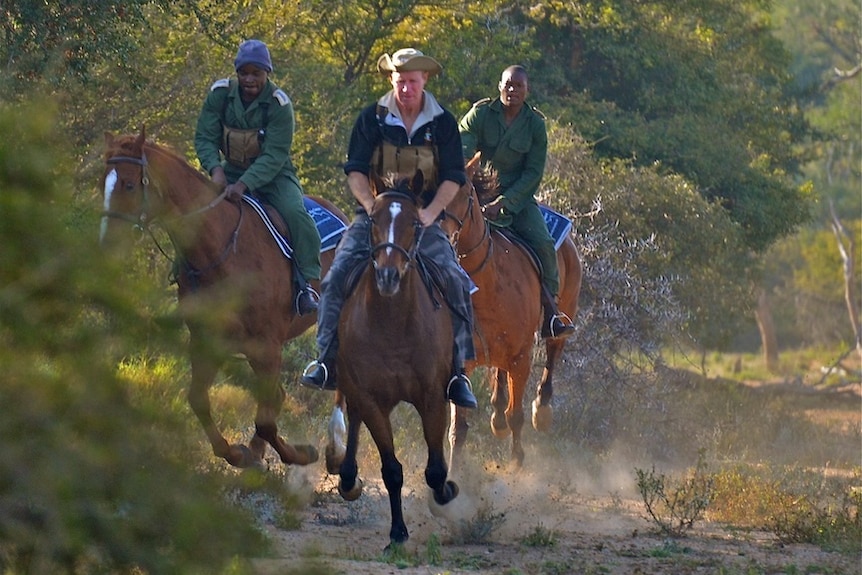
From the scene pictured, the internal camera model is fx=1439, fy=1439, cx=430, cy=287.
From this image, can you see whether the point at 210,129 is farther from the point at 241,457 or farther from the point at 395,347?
the point at 395,347

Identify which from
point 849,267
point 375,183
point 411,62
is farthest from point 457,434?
point 849,267

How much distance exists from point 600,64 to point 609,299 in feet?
30.5

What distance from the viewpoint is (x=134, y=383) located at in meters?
3.63

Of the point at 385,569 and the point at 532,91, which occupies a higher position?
the point at 532,91

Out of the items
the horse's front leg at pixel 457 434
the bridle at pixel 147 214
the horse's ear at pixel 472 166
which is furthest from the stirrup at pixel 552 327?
the bridle at pixel 147 214

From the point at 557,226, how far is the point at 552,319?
2.86 ft

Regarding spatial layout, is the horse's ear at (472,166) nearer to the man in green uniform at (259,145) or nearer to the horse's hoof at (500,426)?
the man in green uniform at (259,145)

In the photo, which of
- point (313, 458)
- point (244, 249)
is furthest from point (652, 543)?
point (244, 249)

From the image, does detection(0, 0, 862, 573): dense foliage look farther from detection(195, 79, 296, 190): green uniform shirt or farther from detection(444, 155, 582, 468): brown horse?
detection(444, 155, 582, 468): brown horse

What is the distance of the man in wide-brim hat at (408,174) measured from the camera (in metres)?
8.45

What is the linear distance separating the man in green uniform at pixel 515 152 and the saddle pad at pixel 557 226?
452mm

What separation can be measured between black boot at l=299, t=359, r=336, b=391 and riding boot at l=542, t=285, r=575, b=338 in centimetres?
330

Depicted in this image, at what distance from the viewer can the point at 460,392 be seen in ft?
27.3

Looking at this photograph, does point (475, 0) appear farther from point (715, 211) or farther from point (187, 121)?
point (187, 121)
